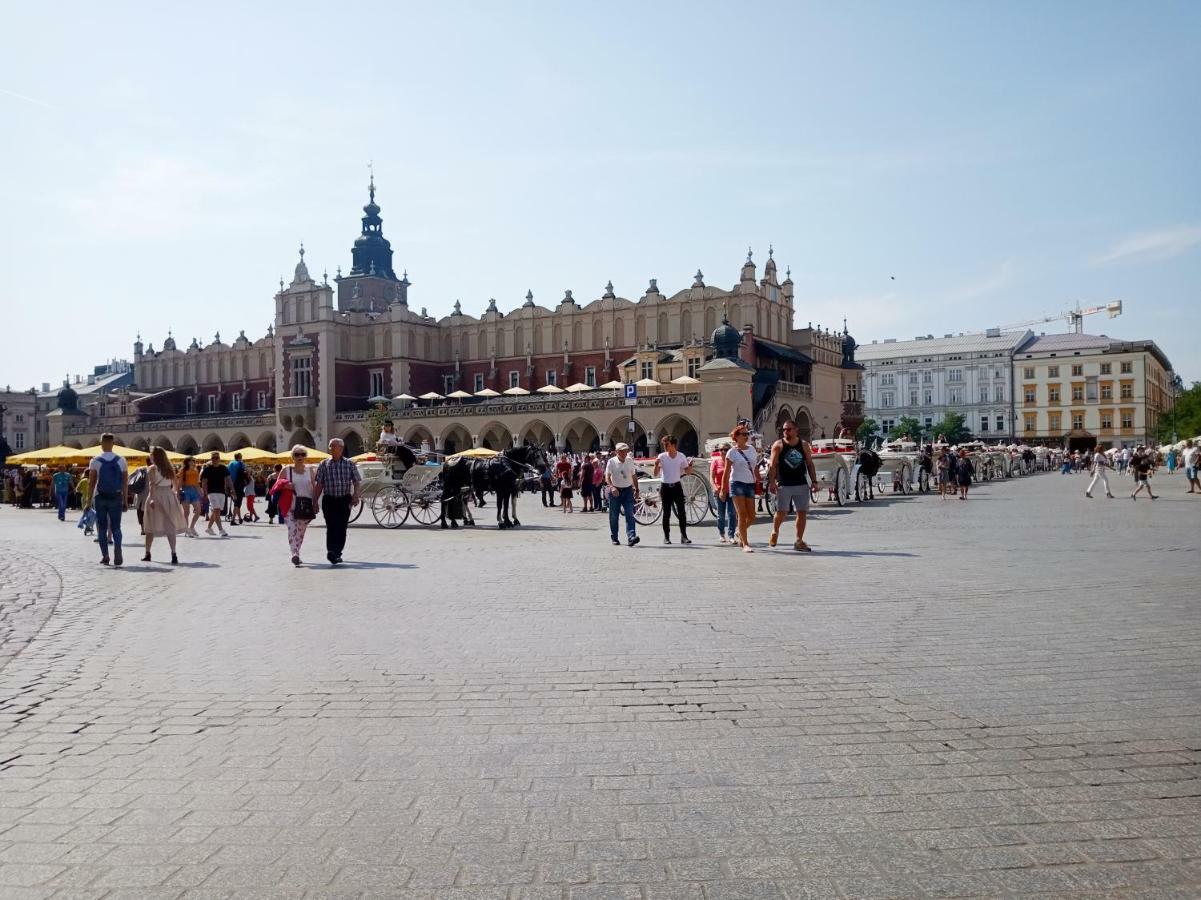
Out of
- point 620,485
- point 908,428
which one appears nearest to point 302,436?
point 620,485

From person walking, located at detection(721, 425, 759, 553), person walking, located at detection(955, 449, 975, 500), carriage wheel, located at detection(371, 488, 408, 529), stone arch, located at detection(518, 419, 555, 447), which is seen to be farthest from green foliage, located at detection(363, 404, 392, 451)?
person walking, located at detection(721, 425, 759, 553)

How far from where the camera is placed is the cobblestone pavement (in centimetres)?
323

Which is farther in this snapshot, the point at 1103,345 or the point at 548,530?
the point at 1103,345

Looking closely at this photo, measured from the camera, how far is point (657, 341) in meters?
62.7

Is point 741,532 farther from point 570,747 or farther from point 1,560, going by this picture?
point 1,560

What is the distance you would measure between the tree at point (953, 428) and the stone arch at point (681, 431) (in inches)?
1923

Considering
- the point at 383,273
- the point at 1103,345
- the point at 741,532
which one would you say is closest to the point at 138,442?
the point at 383,273

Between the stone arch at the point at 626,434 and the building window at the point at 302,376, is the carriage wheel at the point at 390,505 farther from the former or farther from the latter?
the building window at the point at 302,376

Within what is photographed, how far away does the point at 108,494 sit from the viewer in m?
13.3

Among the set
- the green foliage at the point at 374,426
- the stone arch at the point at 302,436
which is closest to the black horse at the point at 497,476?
the green foliage at the point at 374,426

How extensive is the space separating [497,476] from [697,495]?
4.04m

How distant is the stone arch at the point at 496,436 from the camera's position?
5827 centimetres

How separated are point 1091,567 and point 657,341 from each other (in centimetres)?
5260

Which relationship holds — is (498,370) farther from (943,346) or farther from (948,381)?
(943,346)
